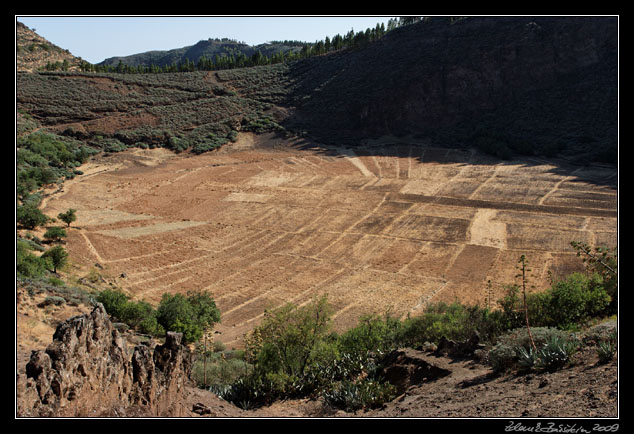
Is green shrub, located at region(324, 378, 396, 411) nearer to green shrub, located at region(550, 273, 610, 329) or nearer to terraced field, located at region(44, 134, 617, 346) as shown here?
green shrub, located at region(550, 273, 610, 329)

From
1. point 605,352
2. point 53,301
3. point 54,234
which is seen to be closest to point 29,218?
point 54,234

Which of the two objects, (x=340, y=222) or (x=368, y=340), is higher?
(x=340, y=222)

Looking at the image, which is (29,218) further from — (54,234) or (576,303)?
(576,303)

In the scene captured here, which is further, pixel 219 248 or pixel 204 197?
pixel 204 197

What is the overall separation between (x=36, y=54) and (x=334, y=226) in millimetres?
72926

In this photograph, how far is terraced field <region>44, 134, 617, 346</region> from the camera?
24312mm

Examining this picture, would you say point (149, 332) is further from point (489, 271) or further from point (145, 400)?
point (489, 271)

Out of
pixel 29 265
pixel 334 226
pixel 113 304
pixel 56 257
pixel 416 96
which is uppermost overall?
pixel 416 96

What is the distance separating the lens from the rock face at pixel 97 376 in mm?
6391

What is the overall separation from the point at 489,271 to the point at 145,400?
21.6m

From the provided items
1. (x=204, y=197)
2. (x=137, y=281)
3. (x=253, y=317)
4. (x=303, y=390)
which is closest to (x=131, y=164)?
(x=204, y=197)

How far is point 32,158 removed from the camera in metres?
44.8

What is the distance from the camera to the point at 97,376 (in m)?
7.29

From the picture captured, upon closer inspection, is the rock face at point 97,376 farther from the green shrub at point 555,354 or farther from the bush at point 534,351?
the green shrub at point 555,354
